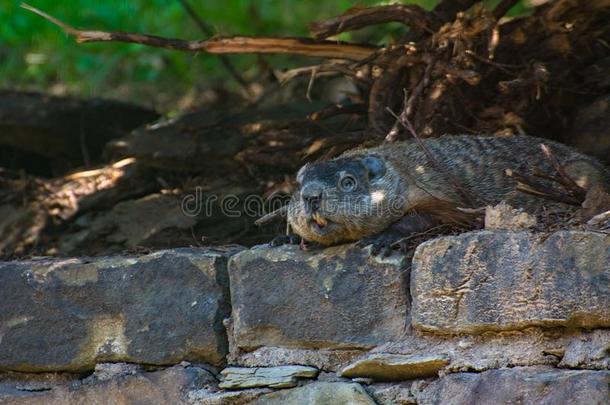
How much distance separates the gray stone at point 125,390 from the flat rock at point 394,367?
76 cm

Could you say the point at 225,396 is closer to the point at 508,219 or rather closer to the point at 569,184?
the point at 508,219

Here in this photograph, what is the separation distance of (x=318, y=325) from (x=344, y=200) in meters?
0.80

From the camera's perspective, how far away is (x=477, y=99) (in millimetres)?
6039

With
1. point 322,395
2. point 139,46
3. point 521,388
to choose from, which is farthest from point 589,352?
point 139,46

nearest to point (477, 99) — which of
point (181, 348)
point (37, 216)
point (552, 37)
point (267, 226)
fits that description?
point (552, 37)

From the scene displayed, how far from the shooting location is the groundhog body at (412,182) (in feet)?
15.4

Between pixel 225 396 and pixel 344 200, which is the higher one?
pixel 344 200

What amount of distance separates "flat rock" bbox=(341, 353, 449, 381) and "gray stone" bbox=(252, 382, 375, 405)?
0.07 m

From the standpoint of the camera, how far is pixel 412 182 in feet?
16.8

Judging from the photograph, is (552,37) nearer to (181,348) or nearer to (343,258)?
(343,258)

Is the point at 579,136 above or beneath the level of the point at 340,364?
above

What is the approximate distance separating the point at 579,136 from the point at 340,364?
2647 millimetres

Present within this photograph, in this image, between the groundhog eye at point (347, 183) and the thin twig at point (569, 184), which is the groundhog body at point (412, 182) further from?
the thin twig at point (569, 184)

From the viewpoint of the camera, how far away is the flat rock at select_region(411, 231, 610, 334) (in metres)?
3.55
